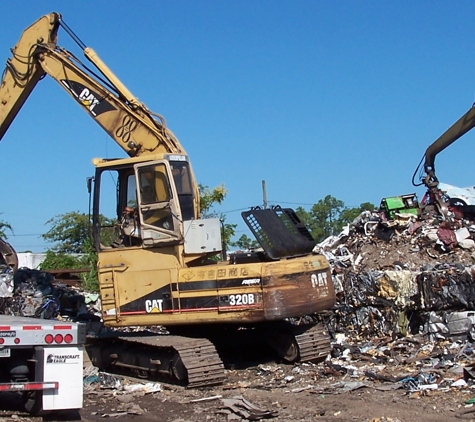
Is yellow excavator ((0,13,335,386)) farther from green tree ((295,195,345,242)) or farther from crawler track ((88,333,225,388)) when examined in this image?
green tree ((295,195,345,242))

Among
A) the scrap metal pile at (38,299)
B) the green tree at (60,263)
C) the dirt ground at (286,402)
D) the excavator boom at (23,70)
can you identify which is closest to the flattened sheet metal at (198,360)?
the dirt ground at (286,402)

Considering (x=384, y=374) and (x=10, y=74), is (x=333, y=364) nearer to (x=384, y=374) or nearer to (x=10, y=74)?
(x=384, y=374)

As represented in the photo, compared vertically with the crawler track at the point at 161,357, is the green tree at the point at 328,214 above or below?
above

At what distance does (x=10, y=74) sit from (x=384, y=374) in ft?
24.8

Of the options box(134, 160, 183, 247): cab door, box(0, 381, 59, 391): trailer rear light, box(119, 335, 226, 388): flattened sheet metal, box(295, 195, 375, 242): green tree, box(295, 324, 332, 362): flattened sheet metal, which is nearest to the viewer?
box(0, 381, 59, 391): trailer rear light

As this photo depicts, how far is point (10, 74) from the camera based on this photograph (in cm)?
1223

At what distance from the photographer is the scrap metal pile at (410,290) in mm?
12797

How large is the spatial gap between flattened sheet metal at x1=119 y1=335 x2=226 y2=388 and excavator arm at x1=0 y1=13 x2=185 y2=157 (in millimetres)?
2936

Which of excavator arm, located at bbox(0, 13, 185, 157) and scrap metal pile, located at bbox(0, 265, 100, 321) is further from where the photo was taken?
scrap metal pile, located at bbox(0, 265, 100, 321)

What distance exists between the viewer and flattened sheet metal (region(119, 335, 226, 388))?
962 cm

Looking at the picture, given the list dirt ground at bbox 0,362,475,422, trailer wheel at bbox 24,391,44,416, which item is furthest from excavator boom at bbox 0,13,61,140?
trailer wheel at bbox 24,391,44,416

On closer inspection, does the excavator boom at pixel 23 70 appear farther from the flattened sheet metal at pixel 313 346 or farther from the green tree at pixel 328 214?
the green tree at pixel 328 214

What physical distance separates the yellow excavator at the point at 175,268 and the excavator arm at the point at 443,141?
9.31 m

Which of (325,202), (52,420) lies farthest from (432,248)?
(325,202)
